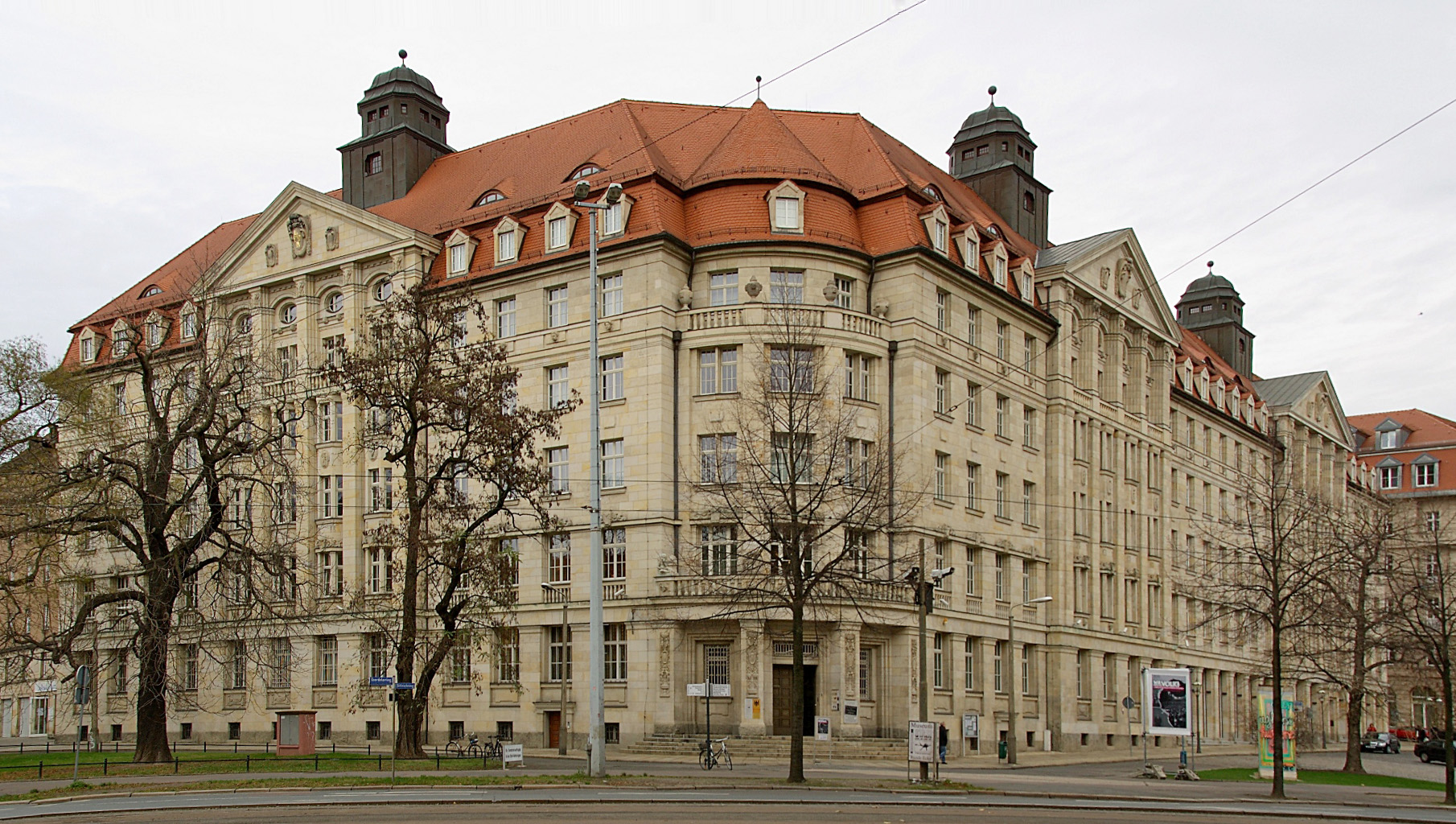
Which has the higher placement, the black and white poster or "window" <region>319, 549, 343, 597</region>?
"window" <region>319, 549, 343, 597</region>

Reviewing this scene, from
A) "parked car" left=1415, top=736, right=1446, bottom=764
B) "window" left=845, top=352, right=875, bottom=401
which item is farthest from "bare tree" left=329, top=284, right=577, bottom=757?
"parked car" left=1415, top=736, right=1446, bottom=764

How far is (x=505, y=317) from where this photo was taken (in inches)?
2101

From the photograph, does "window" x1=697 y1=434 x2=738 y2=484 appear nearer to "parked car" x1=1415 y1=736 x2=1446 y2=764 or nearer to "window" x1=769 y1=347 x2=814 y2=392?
"window" x1=769 y1=347 x2=814 y2=392

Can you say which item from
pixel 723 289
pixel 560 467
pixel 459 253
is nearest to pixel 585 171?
pixel 459 253

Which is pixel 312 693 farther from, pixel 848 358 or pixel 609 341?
pixel 848 358

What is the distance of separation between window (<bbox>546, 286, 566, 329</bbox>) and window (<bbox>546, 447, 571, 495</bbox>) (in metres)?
4.78

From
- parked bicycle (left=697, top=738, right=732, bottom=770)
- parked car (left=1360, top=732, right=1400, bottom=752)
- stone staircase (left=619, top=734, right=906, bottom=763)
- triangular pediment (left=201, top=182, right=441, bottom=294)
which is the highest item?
triangular pediment (left=201, top=182, right=441, bottom=294)

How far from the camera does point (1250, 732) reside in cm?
7900

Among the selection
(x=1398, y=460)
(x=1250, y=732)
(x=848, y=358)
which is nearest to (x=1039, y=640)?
(x=848, y=358)

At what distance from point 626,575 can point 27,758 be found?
1949cm

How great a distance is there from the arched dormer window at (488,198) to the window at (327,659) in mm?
19033

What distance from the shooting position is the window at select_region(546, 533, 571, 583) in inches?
1955

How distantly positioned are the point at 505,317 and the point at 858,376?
14549 mm

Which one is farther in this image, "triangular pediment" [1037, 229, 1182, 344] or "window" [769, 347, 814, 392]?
"triangular pediment" [1037, 229, 1182, 344]
